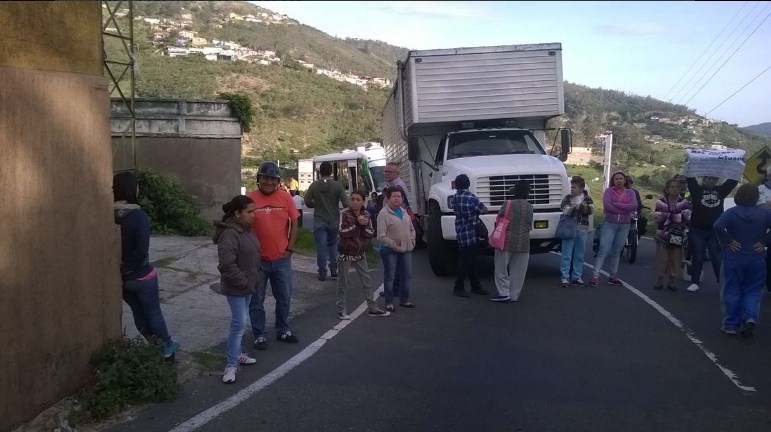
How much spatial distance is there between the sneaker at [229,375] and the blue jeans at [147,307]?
590mm

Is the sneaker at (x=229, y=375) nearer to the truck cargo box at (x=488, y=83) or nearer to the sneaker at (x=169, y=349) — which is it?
the sneaker at (x=169, y=349)

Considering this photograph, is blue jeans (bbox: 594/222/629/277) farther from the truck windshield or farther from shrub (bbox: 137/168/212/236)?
shrub (bbox: 137/168/212/236)

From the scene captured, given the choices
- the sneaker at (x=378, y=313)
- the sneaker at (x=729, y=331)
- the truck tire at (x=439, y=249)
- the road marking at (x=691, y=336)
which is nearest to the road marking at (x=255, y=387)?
the sneaker at (x=378, y=313)

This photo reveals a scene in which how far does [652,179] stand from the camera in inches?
914

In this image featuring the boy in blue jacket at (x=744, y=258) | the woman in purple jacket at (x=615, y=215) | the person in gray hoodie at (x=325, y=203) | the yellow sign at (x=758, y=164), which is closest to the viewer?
the boy in blue jacket at (x=744, y=258)

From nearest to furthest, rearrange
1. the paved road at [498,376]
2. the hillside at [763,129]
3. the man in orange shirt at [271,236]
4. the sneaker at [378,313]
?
the paved road at [498,376] → the man in orange shirt at [271,236] → the sneaker at [378,313] → the hillside at [763,129]

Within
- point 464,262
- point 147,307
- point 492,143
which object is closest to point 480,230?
point 464,262

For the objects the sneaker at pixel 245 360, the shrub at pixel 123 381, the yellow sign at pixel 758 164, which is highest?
the yellow sign at pixel 758 164

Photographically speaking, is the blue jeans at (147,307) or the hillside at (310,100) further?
the hillside at (310,100)

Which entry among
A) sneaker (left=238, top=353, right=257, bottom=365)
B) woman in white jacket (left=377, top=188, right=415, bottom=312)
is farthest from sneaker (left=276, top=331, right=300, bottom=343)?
woman in white jacket (left=377, top=188, right=415, bottom=312)

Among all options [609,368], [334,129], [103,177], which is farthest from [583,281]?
[334,129]

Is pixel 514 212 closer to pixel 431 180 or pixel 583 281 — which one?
pixel 583 281

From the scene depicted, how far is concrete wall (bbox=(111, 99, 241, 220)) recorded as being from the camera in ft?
58.2

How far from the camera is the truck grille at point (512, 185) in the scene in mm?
11805
